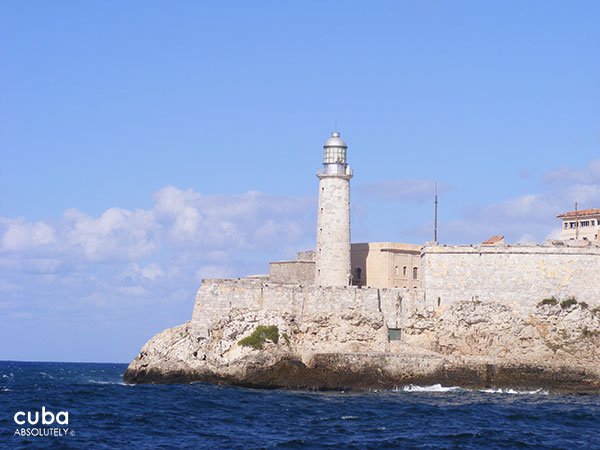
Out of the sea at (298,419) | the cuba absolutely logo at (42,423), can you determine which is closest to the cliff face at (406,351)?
the sea at (298,419)

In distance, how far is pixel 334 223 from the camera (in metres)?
50.1

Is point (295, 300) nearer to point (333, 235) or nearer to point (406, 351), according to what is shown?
point (333, 235)

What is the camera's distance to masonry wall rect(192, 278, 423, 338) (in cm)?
4753

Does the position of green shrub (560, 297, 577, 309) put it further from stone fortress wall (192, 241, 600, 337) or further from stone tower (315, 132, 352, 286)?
stone tower (315, 132, 352, 286)

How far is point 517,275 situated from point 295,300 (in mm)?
9346

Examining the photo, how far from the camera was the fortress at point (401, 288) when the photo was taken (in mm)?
47000

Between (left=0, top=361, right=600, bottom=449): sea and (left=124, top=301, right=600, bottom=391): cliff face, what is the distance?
2.87ft

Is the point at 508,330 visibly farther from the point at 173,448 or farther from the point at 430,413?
the point at 173,448

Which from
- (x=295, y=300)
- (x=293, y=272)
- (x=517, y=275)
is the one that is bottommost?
(x=295, y=300)

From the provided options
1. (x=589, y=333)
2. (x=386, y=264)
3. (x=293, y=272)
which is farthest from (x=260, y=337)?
(x=589, y=333)

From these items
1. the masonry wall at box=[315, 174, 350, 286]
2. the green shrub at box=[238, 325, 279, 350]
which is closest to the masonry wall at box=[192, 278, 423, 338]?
the green shrub at box=[238, 325, 279, 350]

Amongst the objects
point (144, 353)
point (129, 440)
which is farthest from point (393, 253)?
point (129, 440)

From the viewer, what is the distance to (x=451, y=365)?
45406 millimetres

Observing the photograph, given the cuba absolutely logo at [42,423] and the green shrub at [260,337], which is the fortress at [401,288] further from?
the cuba absolutely logo at [42,423]
